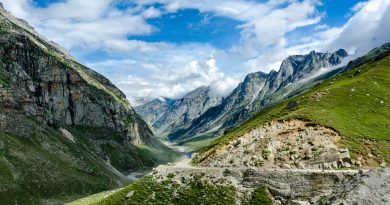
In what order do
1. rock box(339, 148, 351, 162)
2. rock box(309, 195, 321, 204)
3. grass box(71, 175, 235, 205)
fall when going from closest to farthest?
rock box(309, 195, 321, 204)
grass box(71, 175, 235, 205)
rock box(339, 148, 351, 162)

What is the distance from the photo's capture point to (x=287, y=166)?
66875 mm

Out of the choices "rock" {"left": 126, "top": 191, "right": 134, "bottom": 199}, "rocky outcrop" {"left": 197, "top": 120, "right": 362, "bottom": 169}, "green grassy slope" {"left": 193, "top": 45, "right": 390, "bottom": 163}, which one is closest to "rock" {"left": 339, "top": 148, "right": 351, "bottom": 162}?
"rocky outcrop" {"left": 197, "top": 120, "right": 362, "bottom": 169}

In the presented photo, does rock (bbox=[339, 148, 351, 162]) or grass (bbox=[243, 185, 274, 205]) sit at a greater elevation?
rock (bbox=[339, 148, 351, 162])

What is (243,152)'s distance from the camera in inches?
2815

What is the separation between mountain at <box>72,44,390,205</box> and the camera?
2429 inches

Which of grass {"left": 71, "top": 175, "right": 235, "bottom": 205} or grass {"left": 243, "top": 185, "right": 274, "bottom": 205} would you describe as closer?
grass {"left": 243, "top": 185, "right": 274, "bottom": 205}

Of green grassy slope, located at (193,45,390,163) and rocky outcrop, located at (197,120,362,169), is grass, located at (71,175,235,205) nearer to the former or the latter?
rocky outcrop, located at (197,120,362,169)

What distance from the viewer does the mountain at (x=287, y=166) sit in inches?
2429

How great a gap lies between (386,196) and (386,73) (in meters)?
68.2

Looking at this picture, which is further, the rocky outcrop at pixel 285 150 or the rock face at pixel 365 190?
the rocky outcrop at pixel 285 150

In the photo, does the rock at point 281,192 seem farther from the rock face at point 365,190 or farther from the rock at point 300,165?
the rock face at point 365,190

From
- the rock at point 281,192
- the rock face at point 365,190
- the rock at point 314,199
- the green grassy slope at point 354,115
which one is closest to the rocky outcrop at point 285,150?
the green grassy slope at point 354,115

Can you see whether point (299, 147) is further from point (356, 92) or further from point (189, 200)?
point (356, 92)

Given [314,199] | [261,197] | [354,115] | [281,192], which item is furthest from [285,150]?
[354,115]
